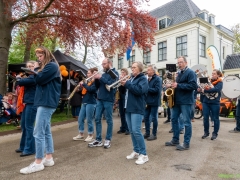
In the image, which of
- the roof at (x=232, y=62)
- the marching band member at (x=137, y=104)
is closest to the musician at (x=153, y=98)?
the marching band member at (x=137, y=104)

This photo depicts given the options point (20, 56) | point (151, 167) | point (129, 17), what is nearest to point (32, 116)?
point (151, 167)

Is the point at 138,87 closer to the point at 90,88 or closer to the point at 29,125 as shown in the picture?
the point at 90,88

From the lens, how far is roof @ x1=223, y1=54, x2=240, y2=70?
25448mm

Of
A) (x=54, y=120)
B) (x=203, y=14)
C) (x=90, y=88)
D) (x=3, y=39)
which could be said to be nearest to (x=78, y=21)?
(x=3, y=39)

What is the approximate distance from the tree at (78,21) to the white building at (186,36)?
10.8 meters

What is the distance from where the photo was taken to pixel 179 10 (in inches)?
1027

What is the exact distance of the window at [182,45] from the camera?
23.7 m

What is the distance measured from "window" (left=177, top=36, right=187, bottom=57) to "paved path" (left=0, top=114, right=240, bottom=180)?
1901cm

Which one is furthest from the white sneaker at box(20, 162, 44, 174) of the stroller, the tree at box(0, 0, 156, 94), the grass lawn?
the tree at box(0, 0, 156, 94)

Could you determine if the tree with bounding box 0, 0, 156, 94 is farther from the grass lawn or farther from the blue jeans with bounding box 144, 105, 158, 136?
the blue jeans with bounding box 144, 105, 158, 136

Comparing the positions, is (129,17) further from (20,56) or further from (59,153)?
(20,56)

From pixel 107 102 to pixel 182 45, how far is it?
20.6 m

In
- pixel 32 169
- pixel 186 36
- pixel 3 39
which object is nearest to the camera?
pixel 32 169

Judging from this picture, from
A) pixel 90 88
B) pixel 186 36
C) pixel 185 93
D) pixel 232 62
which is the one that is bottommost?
pixel 185 93
